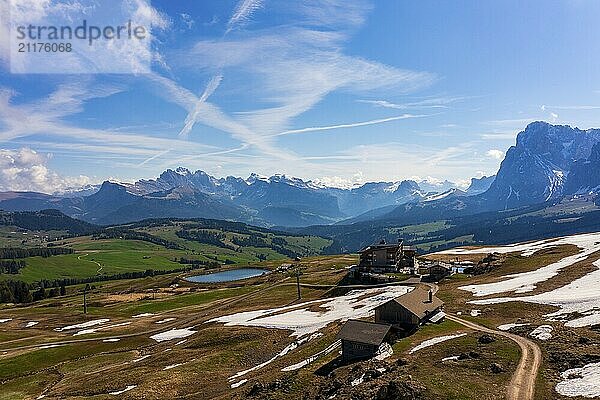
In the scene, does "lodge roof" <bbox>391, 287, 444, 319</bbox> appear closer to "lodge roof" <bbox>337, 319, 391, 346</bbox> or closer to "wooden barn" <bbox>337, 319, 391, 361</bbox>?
"lodge roof" <bbox>337, 319, 391, 346</bbox>

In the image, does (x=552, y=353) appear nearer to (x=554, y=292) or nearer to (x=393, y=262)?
(x=554, y=292)

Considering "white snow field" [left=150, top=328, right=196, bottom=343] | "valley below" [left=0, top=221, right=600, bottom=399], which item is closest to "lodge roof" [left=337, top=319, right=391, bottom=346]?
"valley below" [left=0, top=221, right=600, bottom=399]

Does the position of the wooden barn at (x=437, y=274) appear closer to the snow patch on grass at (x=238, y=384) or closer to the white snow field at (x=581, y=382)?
the snow patch on grass at (x=238, y=384)

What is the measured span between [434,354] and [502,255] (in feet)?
375

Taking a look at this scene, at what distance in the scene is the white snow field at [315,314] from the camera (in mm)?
87062

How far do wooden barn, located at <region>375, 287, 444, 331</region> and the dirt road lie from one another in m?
11.8

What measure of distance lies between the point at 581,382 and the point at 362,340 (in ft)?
81.6

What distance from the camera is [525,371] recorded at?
145 feet

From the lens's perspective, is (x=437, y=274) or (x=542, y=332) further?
(x=437, y=274)

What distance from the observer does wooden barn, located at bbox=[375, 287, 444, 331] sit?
221 ft

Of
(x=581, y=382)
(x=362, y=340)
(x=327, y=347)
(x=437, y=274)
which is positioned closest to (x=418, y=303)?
(x=327, y=347)

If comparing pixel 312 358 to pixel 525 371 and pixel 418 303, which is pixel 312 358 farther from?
pixel 525 371

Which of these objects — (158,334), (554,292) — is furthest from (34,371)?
(554,292)

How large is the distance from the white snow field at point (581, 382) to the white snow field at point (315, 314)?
46.1 m
